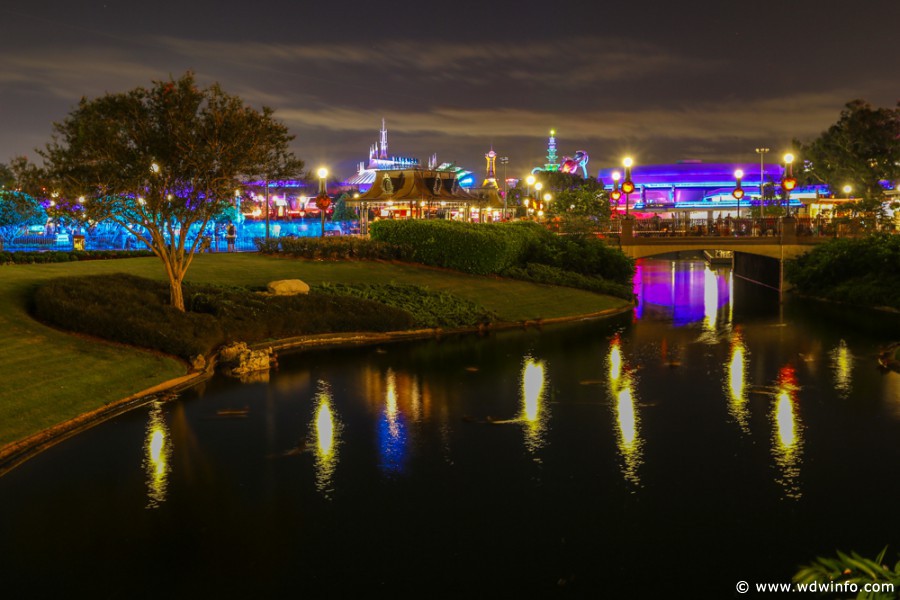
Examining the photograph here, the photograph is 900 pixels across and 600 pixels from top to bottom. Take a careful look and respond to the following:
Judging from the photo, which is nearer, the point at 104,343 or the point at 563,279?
the point at 104,343

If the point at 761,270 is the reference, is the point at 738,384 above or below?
below

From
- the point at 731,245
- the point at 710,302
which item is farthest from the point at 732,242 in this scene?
the point at 710,302

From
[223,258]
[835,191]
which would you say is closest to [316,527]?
[223,258]

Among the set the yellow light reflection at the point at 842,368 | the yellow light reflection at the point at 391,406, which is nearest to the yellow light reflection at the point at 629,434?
the yellow light reflection at the point at 391,406

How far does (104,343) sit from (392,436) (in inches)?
408

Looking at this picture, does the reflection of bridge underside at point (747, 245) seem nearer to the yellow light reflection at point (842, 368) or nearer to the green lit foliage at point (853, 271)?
the green lit foliage at point (853, 271)

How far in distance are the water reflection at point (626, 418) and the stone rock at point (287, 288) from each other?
11822 mm

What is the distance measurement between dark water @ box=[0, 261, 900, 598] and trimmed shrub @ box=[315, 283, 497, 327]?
9.50 meters

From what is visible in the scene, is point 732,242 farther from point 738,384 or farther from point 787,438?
point 787,438

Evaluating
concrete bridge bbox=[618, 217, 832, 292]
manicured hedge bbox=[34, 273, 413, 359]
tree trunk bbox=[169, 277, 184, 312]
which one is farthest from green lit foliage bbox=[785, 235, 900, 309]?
tree trunk bbox=[169, 277, 184, 312]

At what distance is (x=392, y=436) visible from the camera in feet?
60.0

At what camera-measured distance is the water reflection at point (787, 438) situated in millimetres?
15141

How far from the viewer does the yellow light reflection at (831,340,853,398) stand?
77.1 ft

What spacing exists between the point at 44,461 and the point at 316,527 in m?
6.35
